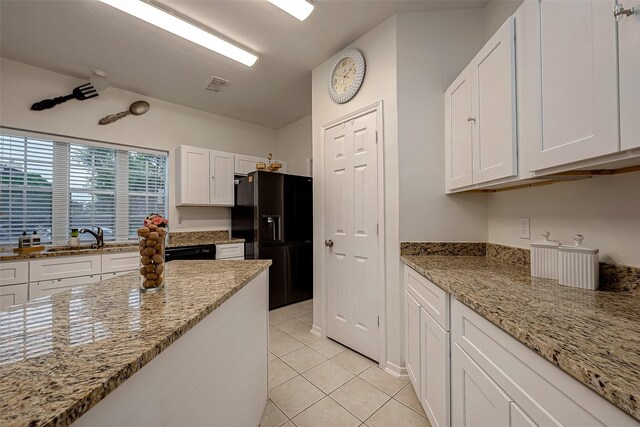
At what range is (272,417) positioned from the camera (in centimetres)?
152

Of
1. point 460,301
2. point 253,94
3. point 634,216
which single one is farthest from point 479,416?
point 253,94

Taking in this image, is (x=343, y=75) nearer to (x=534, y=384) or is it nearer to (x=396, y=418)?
(x=534, y=384)

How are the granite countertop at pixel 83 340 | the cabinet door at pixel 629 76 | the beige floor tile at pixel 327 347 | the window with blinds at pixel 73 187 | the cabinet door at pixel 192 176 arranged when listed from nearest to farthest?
the granite countertop at pixel 83 340, the cabinet door at pixel 629 76, the beige floor tile at pixel 327 347, the window with blinds at pixel 73 187, the cabinet door at pixel 192 176

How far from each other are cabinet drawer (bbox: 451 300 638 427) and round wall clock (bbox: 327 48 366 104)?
1991mm

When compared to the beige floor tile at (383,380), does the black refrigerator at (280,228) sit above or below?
above

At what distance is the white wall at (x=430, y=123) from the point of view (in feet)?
6.23

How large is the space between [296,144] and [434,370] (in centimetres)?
379

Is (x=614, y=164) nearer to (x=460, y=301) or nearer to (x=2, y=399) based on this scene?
(x=460, y=301)

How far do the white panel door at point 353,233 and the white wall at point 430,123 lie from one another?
0.90ft

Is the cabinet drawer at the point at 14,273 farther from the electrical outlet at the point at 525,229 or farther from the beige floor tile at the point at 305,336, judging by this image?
the electrical outlet at the point at 525,229

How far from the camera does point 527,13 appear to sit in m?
1.11

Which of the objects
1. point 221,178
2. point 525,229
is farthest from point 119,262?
point 525,229

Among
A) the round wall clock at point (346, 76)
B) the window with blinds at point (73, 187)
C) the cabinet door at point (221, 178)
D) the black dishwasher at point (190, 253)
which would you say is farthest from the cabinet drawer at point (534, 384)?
the window with blinds at point (73, 187)

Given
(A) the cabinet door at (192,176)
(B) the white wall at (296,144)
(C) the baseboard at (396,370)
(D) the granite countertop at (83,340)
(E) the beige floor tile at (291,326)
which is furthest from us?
(B) the white wall at (296,144)
